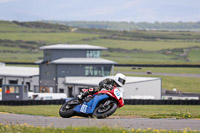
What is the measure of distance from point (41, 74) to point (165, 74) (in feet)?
105

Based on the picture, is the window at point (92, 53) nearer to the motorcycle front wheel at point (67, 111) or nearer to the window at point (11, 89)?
the window at point (11, 89)

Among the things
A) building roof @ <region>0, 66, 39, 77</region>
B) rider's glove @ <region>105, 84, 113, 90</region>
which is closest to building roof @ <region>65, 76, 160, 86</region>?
building roof @ <region>0, 66, 39, 77</region>

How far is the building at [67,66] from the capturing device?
74.8 metres

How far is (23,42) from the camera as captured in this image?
650 feet

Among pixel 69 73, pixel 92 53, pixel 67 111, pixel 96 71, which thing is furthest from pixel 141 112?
pixel 92 53

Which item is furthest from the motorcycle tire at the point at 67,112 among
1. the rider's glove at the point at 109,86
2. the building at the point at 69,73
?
the building at the point at 69,73

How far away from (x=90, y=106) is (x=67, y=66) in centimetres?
6075

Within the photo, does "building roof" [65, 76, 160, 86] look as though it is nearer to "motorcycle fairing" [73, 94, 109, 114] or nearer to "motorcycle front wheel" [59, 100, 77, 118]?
"motorcycle front wheel" [59, 100, 77, 118]

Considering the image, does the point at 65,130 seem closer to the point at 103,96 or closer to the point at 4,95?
the point at 103,96

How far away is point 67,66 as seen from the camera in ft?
249

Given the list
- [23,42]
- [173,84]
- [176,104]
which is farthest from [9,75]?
[23,42]

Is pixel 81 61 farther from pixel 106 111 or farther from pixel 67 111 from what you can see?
pixel 106 111

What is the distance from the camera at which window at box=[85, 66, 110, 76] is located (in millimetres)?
74812

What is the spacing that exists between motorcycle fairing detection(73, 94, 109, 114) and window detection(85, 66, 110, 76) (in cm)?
5874
